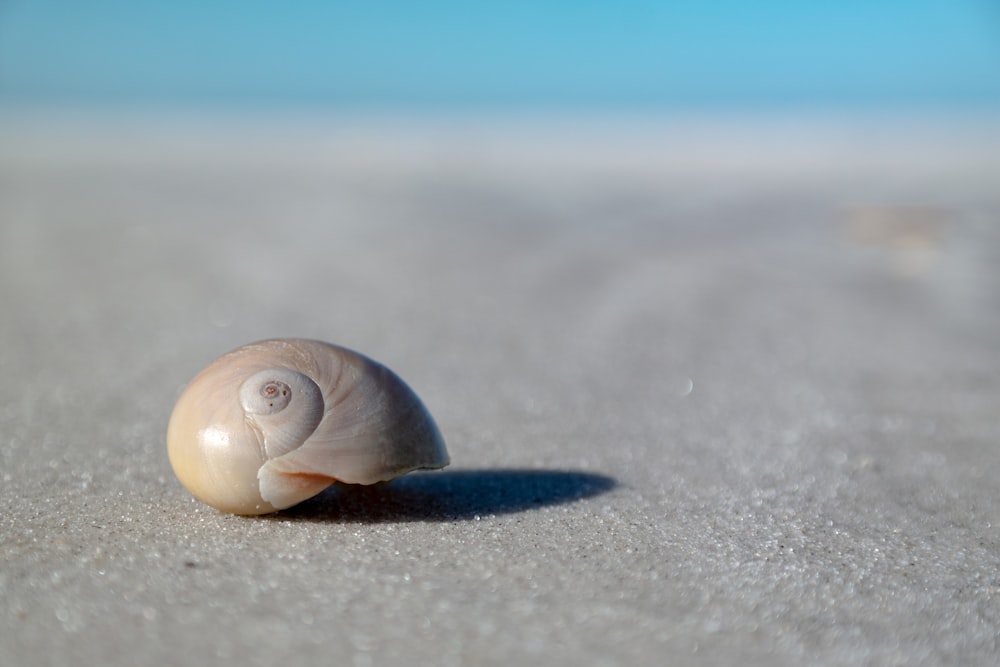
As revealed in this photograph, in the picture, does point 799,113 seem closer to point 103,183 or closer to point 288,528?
point 103,183

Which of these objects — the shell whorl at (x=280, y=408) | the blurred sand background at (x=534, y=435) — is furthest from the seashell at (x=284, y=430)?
the blurred sand background at (x=534, y=435)

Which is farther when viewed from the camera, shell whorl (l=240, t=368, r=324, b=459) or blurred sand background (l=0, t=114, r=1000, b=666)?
shell whorl (l=240, t=368, r=324, b=459)

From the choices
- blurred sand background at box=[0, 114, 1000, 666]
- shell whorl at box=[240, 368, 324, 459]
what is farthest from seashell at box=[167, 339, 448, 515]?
blurred sand background at box=[0, 114, 1000, 666]

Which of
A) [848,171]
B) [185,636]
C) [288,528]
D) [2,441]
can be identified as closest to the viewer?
[185,636]

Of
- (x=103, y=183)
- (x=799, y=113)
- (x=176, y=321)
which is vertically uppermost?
(x=799, y=113)

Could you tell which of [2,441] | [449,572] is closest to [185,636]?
→ [449,572]

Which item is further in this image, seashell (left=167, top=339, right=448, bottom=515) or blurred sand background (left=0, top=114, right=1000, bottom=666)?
seashell (left=167, top=339, right=448, bottom=515)

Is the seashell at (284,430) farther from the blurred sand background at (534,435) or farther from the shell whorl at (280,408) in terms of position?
the blurred sand background at (534,435)

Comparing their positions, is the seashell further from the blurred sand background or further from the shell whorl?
the blurred sand background
